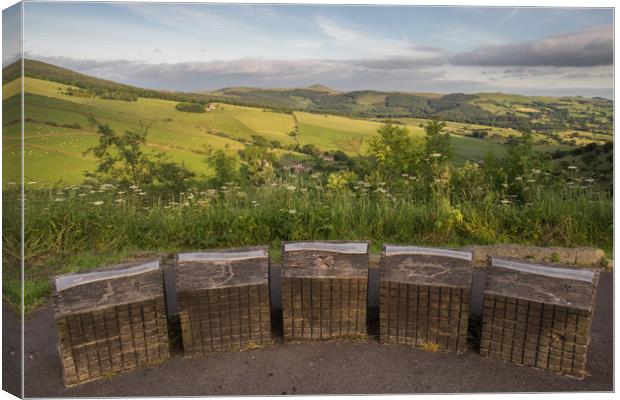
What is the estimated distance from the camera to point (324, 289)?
378 centimetres

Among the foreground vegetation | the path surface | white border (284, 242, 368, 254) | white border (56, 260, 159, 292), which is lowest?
the path surface

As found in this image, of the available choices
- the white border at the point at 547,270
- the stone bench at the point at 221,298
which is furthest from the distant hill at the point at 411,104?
the stone bench at the point at 221,298

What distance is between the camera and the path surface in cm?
346

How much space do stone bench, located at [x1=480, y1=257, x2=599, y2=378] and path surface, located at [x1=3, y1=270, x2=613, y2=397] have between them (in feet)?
0.31

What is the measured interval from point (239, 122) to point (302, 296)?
4.24 m

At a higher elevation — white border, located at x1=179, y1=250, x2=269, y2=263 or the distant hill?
the distant hill

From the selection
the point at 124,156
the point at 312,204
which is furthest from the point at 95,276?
the point at 124,156

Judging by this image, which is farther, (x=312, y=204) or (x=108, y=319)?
(x=312, y=204)

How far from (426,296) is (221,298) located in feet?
3.93

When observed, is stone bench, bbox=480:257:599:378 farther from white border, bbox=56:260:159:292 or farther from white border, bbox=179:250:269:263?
white border, bbox=56:260:159:292

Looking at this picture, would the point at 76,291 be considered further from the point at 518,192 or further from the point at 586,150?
the point at 586,150

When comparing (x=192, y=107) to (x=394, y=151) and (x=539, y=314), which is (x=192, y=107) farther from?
(x=539, y=314)

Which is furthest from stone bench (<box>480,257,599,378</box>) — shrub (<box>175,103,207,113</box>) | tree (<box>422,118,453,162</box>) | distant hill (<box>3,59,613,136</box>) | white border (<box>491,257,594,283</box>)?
shrub (<box>175,103,207,113</box>)

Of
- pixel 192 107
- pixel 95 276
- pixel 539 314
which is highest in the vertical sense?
pixel 192 107
